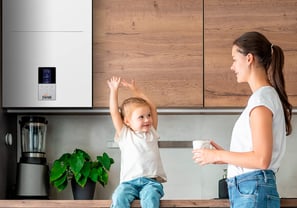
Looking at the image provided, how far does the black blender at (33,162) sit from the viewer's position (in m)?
4.11

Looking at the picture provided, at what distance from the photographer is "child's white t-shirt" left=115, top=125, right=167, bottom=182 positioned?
11.9 feet

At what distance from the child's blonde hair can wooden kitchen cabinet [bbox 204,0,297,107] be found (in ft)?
1.63

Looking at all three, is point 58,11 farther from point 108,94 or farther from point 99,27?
point 108,94

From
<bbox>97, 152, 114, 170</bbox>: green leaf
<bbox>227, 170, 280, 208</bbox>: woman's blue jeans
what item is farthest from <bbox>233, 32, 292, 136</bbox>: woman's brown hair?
<bbox>97, 152, 114, 170</bbox>: green leaf

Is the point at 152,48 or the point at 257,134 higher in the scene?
the point at 152,48

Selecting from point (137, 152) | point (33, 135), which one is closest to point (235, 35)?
point (137, 152)

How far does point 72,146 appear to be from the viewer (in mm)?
4410

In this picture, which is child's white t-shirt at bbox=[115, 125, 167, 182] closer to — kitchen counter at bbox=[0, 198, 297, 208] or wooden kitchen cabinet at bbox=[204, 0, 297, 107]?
kitchen counter at bbox=[0, 198, 297, 208]

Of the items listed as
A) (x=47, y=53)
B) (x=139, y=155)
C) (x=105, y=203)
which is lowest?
(x=105, y=203)

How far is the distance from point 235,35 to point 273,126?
1.19 meters

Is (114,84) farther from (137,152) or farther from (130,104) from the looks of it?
(137,152)

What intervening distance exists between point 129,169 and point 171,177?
0.82 m

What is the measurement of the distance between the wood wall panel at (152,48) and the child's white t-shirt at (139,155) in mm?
450

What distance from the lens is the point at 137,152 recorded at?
3629mm
